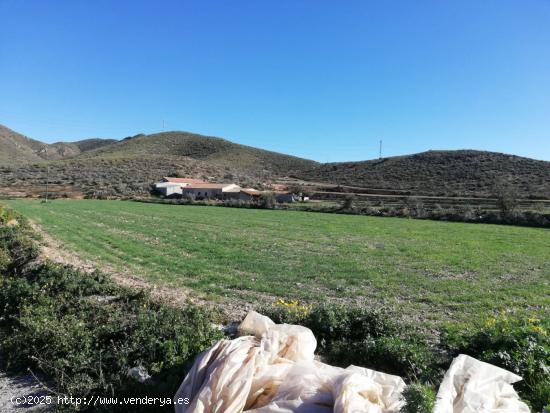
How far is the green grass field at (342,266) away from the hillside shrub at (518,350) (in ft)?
5.65

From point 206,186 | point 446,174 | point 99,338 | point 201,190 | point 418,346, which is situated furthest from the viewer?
point 446,174

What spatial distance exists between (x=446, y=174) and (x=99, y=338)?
2837 inches

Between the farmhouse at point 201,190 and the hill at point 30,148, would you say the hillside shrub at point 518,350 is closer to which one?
the farmhouse at point 201,190

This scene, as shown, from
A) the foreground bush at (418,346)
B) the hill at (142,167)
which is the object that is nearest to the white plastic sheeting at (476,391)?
the foreground bush at (418,346)

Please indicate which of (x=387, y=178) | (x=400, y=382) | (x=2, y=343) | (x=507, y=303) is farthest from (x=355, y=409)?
(x=387, y=178)

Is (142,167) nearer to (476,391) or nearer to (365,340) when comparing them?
(365,340)

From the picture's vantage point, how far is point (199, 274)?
10312 mm

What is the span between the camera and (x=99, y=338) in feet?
18.1

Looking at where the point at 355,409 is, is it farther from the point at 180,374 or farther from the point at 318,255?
the point at 318,255

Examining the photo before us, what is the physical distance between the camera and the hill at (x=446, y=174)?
5744cm

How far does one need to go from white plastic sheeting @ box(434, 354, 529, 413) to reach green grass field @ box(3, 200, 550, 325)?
119 inches

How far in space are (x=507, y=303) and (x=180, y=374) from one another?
7.35m

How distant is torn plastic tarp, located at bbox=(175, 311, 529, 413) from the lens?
11.1ft

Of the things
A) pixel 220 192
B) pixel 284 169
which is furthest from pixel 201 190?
pixel 284 169
